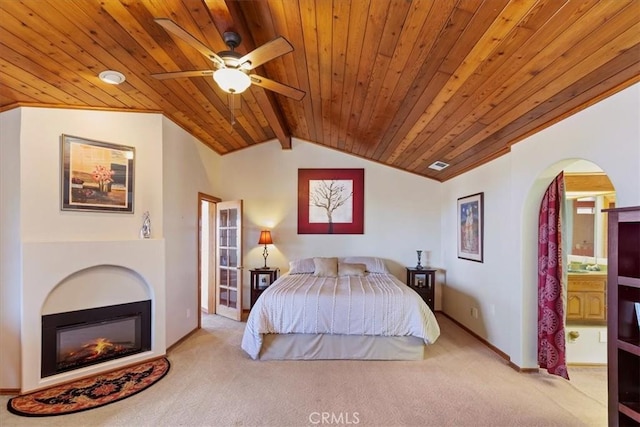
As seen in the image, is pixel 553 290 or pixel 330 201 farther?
pixel 330 201

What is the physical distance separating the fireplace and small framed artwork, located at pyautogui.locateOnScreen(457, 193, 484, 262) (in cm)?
412

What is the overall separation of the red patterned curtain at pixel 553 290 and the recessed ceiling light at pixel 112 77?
13.4ft

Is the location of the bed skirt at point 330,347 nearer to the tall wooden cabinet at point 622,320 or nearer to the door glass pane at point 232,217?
the tall wooden cabinet at point 622,320

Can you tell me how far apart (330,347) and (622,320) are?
2.44m

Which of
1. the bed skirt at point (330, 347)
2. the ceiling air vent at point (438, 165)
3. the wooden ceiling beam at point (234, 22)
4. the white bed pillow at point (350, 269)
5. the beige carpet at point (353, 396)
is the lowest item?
the beige carpet at point (353, 396)

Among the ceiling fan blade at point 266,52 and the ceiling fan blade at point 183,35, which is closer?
the ceiling fan blade at point 183,35

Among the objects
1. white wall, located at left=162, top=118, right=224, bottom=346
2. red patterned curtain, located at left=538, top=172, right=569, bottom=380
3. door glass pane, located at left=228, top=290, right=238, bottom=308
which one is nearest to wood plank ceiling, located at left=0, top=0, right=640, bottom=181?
white wall, located at left=162, top=118, right=224, bottom=346

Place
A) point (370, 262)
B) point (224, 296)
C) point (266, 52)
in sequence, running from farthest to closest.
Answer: point (224, 296)
point (370, 262)
point (266, 52)

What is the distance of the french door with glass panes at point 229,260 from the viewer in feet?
15.7

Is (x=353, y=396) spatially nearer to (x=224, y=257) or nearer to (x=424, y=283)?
(x=424, y=283)

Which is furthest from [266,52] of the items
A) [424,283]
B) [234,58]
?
[424,283]

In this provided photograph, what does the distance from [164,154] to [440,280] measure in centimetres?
470

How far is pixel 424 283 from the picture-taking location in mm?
4996

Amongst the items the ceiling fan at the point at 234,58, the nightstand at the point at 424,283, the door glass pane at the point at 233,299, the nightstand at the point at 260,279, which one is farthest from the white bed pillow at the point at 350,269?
the ceiling fan at the point at 234,58
